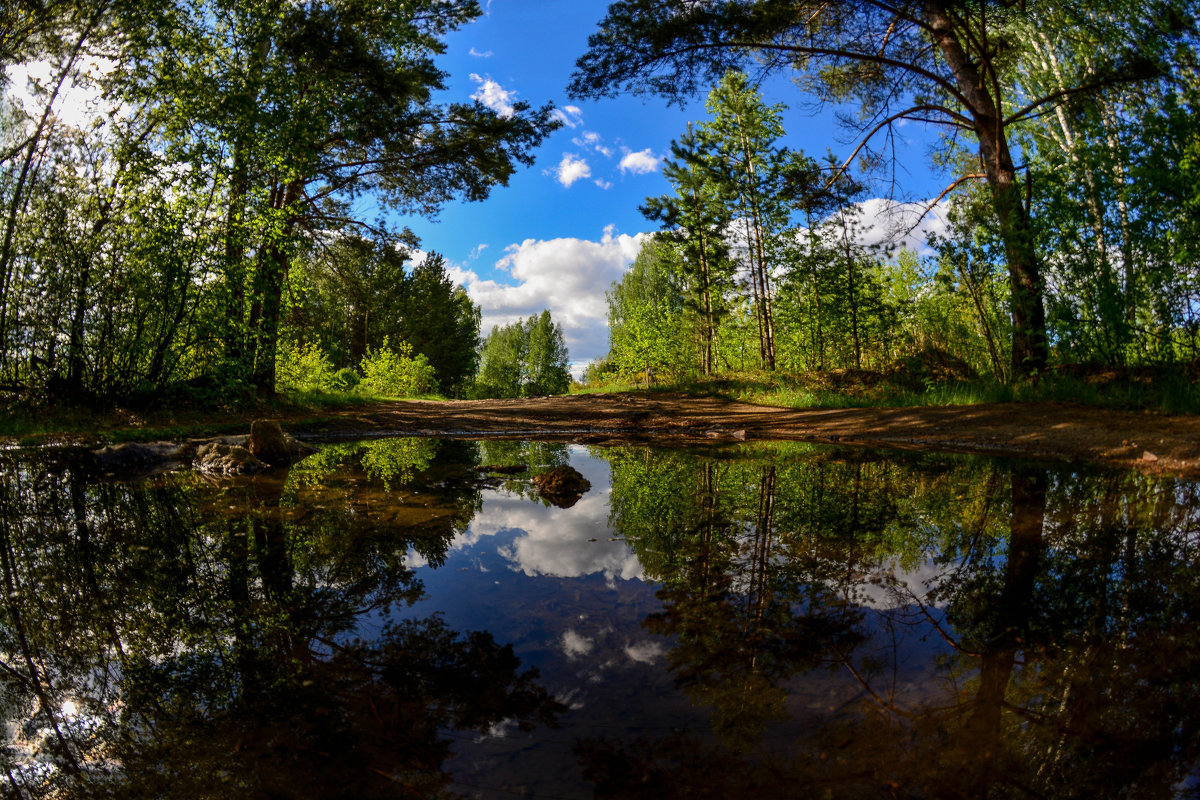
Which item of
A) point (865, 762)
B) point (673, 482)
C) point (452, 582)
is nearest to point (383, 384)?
point (673, 482)

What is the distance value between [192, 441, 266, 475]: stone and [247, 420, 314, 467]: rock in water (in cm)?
13

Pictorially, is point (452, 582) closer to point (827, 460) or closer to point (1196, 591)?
point (1196, 591)

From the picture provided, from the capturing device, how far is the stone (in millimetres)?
6177

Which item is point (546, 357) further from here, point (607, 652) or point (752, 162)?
point (607, 652)

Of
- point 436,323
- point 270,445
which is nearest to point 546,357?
point 436,323

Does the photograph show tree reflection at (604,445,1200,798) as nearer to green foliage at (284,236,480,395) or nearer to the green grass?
the green grass

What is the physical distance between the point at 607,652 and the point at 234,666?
1337 mm

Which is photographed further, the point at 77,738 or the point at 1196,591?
the point at 1196,591

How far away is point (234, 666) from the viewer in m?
1.85

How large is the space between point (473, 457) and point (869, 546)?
5553mm

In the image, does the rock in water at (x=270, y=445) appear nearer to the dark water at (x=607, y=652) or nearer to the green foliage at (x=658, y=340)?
the dark water at (x=607, y=652)

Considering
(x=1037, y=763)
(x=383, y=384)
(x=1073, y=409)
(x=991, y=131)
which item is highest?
(x=991, y=131)

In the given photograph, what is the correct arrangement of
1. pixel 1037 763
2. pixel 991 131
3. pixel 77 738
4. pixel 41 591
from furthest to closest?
pixel 991 131 → pixel 41 591 → pixel 77 738 → pixel 1037 763

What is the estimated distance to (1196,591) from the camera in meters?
2.38
